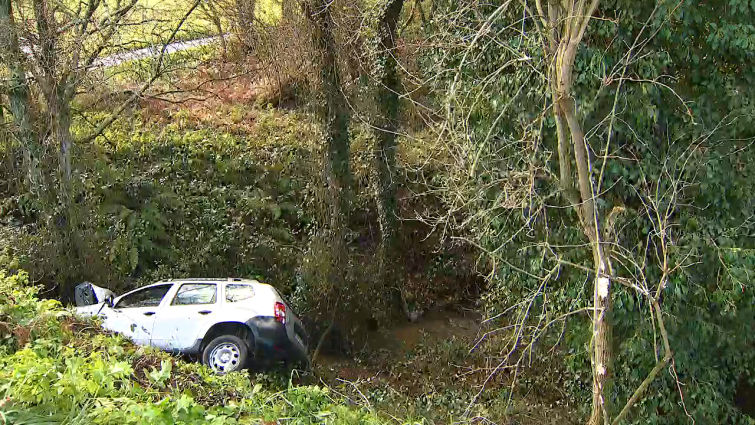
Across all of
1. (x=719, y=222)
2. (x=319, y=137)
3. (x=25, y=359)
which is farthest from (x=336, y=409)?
(x=319, y=137)

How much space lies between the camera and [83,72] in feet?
36.6

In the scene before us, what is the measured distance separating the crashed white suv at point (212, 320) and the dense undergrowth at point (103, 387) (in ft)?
9.89

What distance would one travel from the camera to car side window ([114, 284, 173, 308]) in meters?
10.2

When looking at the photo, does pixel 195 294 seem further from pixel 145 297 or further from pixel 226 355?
pixel 226 355

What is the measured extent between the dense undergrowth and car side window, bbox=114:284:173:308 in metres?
3.39

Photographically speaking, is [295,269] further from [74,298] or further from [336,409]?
[336,409]

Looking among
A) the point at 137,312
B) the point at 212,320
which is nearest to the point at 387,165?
the point at 212,320

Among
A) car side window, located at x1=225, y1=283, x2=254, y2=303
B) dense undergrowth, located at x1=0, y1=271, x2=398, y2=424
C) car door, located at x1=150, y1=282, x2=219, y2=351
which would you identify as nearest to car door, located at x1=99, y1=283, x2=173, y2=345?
car door, located at x1=150, y1=282, x2=219, y2=351

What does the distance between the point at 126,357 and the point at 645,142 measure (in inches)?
253

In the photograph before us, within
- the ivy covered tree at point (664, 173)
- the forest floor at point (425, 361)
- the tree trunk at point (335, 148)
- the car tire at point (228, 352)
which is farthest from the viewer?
the tree trunk at point (335, 148)

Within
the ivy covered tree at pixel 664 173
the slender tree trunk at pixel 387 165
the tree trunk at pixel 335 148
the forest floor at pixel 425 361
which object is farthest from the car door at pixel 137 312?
the ivy covered tree at pixel 664 173

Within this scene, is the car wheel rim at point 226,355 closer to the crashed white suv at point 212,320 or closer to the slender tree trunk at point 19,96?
the crashed white suv at point 212,320

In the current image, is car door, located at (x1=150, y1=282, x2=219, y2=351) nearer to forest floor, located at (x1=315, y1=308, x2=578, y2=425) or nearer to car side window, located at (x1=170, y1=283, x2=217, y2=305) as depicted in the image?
car side window, located at (x1=170, y1=283, x2=217, y2=305)

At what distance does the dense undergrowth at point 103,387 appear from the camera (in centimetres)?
346
